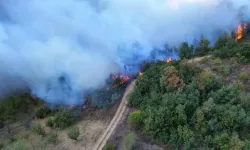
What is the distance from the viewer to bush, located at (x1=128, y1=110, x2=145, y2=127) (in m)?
24.3

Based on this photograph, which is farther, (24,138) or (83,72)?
(83,72)

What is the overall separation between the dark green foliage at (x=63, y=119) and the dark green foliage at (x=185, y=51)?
11.7 metres

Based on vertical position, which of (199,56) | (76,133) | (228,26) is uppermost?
(228,26)

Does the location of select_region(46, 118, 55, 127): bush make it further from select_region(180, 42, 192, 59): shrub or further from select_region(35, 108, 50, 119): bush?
select_region(180, 42, 192, 59): shrub

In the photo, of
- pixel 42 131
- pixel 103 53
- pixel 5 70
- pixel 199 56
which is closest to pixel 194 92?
pixel 199 56

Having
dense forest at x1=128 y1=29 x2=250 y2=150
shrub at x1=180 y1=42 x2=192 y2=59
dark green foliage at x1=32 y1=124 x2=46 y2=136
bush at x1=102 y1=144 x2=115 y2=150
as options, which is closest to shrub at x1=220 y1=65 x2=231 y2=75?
dense forest at x1=128 y1=29 x2=250 y2=150

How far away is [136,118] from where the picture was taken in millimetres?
24266

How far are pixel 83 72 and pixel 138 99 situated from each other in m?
5.90

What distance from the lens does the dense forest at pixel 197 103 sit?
22000 millimetres

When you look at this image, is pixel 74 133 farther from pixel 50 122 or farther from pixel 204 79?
pixel 204 79

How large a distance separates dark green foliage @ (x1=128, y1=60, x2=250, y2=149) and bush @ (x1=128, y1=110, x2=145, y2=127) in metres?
0.29

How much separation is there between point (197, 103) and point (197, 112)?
115cm

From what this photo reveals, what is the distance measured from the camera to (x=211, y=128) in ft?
72.3

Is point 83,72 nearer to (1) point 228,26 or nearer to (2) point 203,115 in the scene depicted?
(2) point 203,115
